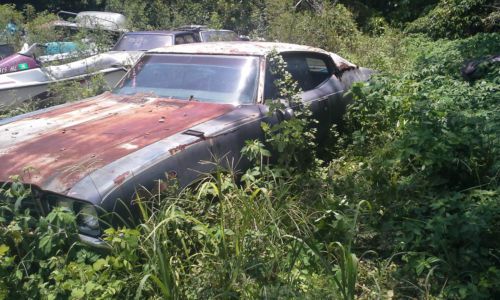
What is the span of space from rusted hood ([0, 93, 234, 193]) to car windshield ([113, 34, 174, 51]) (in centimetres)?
426

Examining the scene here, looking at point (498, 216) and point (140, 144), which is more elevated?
point (140, 144)

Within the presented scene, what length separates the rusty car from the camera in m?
2.75

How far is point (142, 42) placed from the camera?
28.8ft

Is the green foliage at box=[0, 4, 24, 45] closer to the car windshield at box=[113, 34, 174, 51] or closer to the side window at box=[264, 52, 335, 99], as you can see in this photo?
the car windshield at box=[113, 34, 174, 51]

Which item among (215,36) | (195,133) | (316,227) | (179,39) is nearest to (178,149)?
(195,133)

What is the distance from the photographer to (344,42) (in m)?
10.1

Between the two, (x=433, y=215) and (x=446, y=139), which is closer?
(x=433, y=215)

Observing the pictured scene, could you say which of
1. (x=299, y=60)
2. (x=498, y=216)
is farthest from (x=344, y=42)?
(x=498, y=216)

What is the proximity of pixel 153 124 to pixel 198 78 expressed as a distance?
0.90 meters

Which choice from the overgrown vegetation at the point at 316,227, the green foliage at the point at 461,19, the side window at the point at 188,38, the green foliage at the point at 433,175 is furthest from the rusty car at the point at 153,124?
the green foliage at the point at 461,19

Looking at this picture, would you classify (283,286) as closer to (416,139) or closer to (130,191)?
(130,191)

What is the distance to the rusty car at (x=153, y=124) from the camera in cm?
275

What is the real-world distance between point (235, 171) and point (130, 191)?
931 millimetres

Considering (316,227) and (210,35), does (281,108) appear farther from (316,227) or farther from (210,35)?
(210,35)
